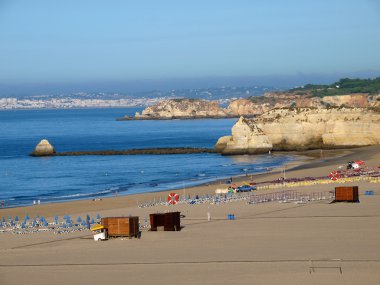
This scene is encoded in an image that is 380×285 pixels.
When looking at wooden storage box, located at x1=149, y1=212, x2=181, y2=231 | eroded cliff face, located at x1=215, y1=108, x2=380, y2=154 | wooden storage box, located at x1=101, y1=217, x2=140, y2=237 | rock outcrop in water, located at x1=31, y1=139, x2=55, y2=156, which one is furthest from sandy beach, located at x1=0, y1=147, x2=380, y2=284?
rock outcrop in water, located at x1=31, y1=139, x2=55, y2=156

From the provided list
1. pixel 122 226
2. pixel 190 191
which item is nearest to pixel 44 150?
pixel 190 191

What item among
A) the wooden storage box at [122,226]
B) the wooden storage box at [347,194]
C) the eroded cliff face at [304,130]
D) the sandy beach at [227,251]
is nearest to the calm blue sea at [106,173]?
the eroded cliff face at [304,130]

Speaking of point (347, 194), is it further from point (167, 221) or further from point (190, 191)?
point (190, 191)

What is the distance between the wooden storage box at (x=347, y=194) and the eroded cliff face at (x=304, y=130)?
49.1m

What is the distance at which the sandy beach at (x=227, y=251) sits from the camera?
56.9ft

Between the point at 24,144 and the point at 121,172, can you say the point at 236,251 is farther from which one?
the point at 24,144

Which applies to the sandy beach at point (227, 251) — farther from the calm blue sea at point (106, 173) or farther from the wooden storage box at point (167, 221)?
the calm blue sea at point (106, 173)

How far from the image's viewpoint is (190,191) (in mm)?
47688

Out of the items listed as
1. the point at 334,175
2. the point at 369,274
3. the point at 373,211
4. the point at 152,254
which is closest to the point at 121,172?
the point at 334,175

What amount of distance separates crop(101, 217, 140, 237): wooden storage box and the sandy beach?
16.4 inches

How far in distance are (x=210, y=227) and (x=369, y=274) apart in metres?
9.85

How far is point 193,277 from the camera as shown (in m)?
17.2

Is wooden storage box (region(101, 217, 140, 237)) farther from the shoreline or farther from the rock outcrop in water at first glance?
the rock outcrop in water

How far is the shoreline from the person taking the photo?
40594 mm
